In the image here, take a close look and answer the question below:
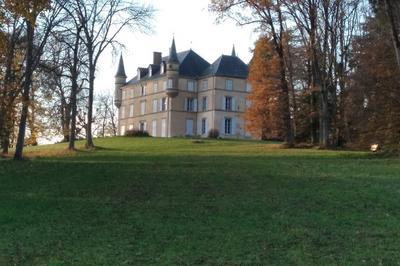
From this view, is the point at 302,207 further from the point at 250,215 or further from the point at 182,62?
the point at 182,62

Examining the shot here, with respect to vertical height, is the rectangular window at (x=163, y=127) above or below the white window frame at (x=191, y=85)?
below

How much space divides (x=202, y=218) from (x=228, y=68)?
8435 centimetres

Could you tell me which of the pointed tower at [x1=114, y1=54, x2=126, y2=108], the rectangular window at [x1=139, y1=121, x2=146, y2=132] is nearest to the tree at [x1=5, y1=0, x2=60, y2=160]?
the rectangular window at [x1=139, y1=121, x2=146, y2=132]

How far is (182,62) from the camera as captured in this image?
99.0m

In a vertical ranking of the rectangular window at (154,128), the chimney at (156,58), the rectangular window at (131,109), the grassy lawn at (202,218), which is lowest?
the grassy lawn at (202,218)

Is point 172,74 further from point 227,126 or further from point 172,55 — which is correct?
point 227,126

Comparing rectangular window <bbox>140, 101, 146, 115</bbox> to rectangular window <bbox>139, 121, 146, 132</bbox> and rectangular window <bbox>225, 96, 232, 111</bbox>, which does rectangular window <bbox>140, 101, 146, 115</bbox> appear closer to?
rectangular window <bbox>139, 121, 146, 132</bbox>

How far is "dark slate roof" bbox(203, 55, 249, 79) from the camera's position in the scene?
312 ft

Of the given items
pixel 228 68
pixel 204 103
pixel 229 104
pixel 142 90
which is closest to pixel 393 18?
pixel 229 104

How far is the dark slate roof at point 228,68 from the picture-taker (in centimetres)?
9506

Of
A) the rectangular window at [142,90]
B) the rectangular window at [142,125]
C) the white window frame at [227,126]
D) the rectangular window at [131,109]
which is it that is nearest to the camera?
the white window frame at [227,126]

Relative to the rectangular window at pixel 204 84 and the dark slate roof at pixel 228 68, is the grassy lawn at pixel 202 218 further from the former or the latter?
the rectangular window at pixel 204 84

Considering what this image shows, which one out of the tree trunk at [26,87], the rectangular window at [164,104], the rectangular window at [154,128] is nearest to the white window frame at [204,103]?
the rectangular window at [164,104]

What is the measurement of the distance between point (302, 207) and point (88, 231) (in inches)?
198
